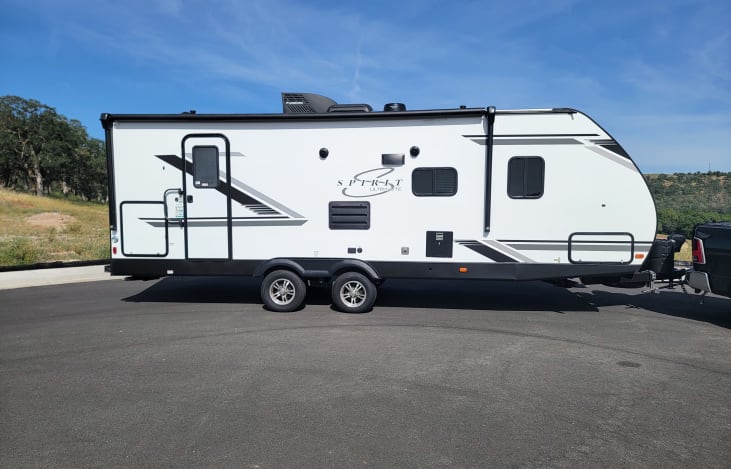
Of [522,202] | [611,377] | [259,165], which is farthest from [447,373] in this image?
[259,165]

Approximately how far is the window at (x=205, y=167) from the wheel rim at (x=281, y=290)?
1.99 m

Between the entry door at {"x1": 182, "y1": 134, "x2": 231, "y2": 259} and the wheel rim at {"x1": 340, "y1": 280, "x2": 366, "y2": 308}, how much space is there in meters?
2.10

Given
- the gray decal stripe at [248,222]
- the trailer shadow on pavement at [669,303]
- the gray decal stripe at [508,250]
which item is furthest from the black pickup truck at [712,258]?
the gray decal stripe at [248,222]

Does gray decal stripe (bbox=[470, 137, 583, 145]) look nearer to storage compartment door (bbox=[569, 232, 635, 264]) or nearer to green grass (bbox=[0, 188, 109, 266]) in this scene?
storage compartment door (bbox=[569, 232, 635, 264])

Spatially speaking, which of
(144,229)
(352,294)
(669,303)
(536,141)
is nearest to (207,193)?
(144,229)

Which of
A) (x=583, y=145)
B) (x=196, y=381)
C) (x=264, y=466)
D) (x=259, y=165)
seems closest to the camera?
(x=264, y=466)

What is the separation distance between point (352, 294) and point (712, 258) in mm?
5860

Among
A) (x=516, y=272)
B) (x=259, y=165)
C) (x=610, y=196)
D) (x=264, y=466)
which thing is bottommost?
(x=264, y=466)

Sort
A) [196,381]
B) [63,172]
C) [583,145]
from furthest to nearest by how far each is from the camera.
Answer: [63,172] < [583,145] < [196,381]

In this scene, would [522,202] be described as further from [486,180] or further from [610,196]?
[610,196]

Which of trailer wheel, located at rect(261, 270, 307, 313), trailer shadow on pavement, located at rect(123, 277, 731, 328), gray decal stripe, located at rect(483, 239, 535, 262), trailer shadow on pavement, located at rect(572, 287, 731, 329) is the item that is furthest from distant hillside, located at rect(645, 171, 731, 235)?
trailer wheel, located at rect(261, 270, 307, 313)

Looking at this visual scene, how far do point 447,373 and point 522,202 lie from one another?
343 cm

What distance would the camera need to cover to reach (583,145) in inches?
280

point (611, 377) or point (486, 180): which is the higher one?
point (486, 180)
